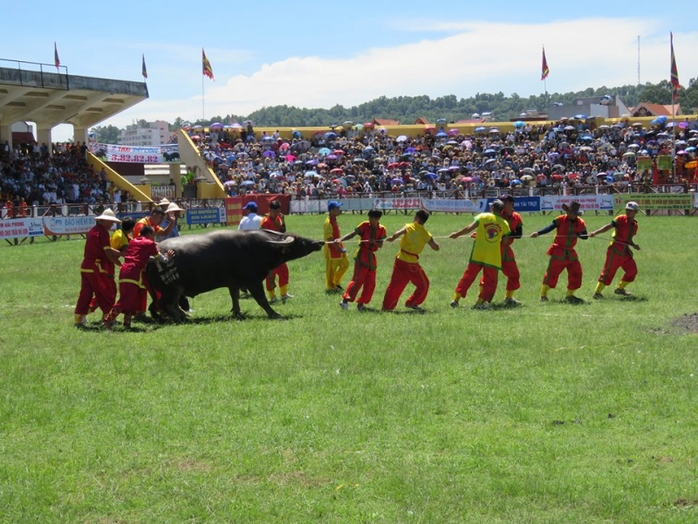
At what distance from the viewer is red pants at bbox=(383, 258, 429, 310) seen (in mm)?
15055

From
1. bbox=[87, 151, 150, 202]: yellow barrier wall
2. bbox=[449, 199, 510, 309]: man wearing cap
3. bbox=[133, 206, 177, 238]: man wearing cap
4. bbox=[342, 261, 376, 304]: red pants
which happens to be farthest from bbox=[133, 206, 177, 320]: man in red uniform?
bbox=[87, 151, 150, 202]: yellow barrier wall

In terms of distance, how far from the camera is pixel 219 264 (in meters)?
14.4

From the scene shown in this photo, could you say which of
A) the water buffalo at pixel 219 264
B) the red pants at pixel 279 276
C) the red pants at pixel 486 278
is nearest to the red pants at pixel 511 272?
the red pants at pixel 486 278

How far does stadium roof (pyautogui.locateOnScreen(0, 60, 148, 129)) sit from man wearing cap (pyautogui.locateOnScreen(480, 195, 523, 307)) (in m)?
34.9

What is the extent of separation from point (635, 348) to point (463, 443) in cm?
444

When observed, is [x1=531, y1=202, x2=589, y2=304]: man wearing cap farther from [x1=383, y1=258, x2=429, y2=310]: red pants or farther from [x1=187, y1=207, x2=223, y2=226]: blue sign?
[x1=187, y1=207, x2=223, y2=226]: blue sign

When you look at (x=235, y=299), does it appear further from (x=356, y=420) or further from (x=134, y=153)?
(x=134, y=153)

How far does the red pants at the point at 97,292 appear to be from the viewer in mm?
13820

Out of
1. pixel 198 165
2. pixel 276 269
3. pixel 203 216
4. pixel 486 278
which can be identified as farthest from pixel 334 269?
pixel 198 165

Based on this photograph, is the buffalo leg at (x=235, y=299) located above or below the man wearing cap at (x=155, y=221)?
below

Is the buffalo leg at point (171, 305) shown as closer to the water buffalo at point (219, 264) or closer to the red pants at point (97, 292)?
the water buffalo at point (219, 264)

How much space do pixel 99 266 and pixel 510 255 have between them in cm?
685

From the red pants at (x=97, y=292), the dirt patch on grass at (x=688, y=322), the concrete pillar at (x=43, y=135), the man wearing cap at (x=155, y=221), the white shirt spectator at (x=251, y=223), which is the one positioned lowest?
the dirt patch on grass at (x=688, y=322)

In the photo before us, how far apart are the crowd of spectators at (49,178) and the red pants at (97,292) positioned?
87.6 feet
